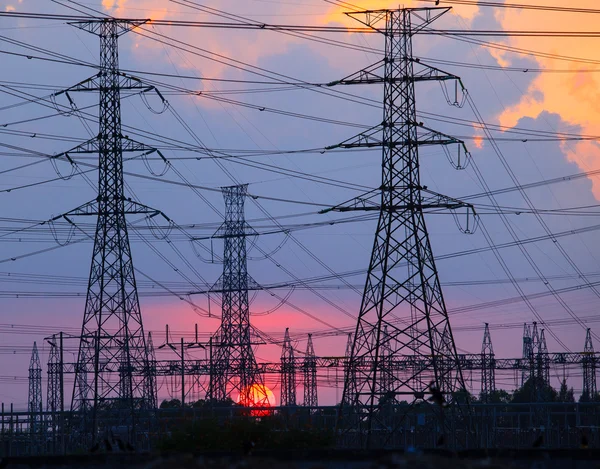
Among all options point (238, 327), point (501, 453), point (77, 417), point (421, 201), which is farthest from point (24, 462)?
point (238, 327)

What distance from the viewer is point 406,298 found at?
41.3 metres

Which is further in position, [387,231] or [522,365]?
[522,365]

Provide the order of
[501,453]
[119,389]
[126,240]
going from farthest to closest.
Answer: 1. [119,389]
2. [126,240]
3. [501,453]

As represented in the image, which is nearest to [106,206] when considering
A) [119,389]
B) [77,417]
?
[119,389]

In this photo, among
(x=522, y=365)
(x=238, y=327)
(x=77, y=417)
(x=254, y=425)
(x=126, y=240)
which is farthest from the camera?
(x=522, y=365)

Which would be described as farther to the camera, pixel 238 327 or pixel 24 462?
pixel 238 327

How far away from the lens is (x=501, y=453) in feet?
83.6

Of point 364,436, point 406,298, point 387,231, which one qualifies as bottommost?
point 364,436

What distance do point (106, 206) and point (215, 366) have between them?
2750 cm

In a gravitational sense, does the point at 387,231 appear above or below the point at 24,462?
above

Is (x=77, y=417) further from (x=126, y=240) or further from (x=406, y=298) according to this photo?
(x=406, y=298)

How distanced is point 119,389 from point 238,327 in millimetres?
23192

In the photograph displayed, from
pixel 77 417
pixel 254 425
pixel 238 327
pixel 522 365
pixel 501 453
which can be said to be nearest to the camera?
pixel 501 453

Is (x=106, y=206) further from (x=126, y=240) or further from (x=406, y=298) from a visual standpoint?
(x=406, y=298)
